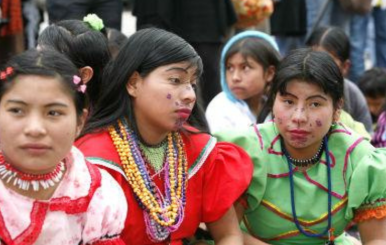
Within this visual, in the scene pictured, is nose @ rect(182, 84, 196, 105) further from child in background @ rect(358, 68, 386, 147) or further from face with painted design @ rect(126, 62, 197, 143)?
child in background @ rect(358, 68, 386, 147)

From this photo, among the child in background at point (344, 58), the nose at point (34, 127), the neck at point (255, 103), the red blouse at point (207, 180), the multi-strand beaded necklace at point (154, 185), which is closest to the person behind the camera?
the nose at point (34, 127)

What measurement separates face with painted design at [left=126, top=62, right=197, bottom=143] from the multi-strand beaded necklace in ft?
0.33

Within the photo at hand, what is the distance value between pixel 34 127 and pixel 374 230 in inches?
55.5

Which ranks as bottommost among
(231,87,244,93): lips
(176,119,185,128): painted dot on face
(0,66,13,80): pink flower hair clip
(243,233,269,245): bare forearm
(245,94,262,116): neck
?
(245,94,262,116): neck

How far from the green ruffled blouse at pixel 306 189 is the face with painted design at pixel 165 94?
1.41ft

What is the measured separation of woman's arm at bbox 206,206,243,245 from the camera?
2576mm

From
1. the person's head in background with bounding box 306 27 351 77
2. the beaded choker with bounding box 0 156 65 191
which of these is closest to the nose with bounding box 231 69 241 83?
the person's head in background with bounding box 306 27 351 77

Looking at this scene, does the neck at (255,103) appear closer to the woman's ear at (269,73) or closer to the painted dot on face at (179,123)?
the woman's ear at (269,73)

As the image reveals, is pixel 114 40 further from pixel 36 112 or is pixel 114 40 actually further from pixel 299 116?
pixel 36 112

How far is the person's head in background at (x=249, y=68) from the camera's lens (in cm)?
385

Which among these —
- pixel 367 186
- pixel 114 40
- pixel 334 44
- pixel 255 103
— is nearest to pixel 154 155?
pixel 367 186

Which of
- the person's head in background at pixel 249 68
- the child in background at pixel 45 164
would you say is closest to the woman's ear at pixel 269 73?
the person's head in background at pixel 249 68

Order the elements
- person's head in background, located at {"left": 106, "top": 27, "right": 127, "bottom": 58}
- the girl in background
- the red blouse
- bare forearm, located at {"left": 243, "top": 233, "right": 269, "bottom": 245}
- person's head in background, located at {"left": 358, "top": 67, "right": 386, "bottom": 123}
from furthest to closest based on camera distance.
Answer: person's head in background, located at {"left": 358, "top": 67, "right": 386, "bottom": 123}, person's head in background, located at {"left": 106, "top": 27, "right": 127, "bottom": 58}, bare forearm, located at {"left": 243, "top": 233, "right": 269, "bottom": 245}, the girl in background, the red blouse

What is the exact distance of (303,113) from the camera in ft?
8.54
